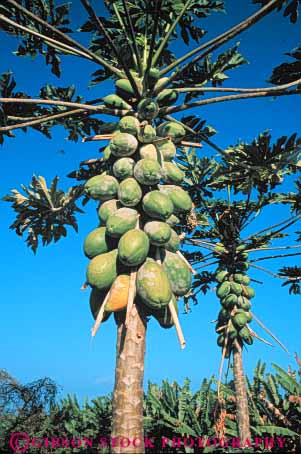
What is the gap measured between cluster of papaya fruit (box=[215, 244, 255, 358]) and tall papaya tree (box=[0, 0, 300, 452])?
406 cm

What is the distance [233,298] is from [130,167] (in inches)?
213

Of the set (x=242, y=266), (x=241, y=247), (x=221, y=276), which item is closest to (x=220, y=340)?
(x=221, y=276)

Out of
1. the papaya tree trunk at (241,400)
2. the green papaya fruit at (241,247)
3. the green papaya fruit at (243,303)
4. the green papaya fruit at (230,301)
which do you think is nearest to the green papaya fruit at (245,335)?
the papaya tree trunk at (241,400)

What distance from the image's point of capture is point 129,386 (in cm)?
302

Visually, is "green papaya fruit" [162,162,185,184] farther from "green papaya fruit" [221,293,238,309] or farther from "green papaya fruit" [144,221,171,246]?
"green papaya fruit" [221,293,238,309]

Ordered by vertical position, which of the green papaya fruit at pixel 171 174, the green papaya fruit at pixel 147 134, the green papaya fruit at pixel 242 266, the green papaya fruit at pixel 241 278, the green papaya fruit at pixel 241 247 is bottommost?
the green papaya fruit at pixel 171 174

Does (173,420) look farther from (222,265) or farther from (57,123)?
(57,123)

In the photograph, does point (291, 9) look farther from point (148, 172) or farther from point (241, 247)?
point (241, 247)

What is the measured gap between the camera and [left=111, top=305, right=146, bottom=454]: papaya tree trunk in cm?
284

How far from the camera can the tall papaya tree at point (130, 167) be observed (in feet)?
10.5

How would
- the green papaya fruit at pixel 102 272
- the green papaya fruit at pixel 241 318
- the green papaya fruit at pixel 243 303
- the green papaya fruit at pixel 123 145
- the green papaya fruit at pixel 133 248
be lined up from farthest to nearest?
the green papaya fruit at pixel 243 303
the green papaya fruit at pixel 241 318
the green papaya fruit at pixel 123 145
the green papaya fruit at pixel 102 272
the green papaya fruit at pixel 133 248

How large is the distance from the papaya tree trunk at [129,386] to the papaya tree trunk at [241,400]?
355 centimetres

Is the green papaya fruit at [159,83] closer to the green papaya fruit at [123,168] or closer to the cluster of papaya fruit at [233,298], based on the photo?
the green papaya fruit at [123,168]

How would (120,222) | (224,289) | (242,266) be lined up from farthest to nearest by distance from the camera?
1. (242,266)
2. (224,289)
3. (120,222)
